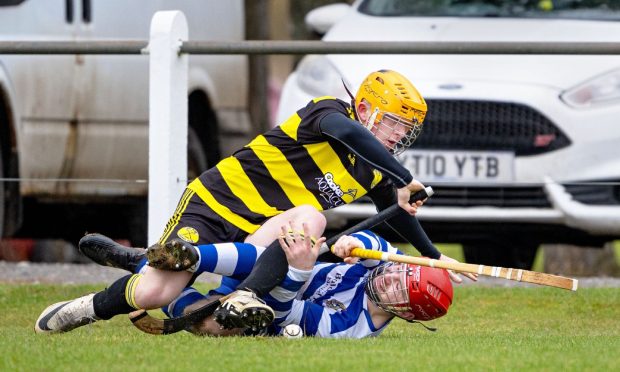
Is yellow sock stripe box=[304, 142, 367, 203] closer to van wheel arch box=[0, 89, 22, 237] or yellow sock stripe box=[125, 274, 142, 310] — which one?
yellow sock stripe box=[125, 274, 142, 310]

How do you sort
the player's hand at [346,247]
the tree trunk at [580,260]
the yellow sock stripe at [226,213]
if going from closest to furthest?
1. the player's hand at [346,247]
2. the yellow sock stripe at [226,213]
3. the tree trunk at [580,260]

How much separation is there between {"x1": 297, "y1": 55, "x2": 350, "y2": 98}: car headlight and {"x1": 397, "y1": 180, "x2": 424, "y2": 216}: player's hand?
3.04 meters

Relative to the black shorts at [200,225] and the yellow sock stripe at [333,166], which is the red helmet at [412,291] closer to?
the yellow sock stripe at [333,166]

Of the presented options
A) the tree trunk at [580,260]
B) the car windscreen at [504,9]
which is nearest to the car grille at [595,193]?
the car windscreen at [504,9]

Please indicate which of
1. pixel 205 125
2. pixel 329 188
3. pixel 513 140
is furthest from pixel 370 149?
pixel 205 125

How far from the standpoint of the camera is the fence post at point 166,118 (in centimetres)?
780

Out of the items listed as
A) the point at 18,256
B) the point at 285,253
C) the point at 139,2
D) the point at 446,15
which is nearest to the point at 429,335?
the point at 285,253

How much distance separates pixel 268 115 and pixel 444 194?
239 inches

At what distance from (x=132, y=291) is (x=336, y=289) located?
873mm

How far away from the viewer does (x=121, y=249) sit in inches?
255

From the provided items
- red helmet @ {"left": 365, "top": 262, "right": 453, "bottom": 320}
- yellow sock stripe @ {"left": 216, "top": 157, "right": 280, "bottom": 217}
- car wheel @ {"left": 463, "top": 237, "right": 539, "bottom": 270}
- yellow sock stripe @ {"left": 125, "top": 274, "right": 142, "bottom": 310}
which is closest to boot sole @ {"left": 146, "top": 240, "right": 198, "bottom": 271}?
yellow sock stripe @ {"left": 125, "top": 274, "right": 142, "bottom": 310}

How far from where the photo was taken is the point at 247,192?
20.8ft

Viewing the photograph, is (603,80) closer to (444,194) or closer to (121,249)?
(444,194)

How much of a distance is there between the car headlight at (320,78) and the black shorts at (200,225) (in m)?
2.89
